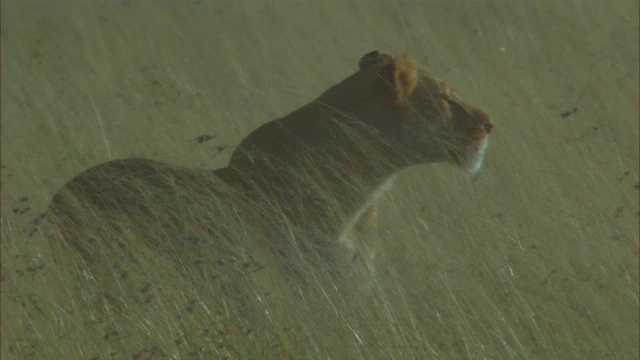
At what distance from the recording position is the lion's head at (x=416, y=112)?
4.98 metres

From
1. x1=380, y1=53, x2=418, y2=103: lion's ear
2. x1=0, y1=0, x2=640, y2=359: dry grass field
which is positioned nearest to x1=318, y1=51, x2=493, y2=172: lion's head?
x1=380, y1=53, x2=418, y2=103: lion's ear

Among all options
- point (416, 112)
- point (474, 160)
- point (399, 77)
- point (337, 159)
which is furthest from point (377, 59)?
point (474, 160)

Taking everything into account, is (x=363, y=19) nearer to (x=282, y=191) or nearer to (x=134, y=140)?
(x=134, y=140)

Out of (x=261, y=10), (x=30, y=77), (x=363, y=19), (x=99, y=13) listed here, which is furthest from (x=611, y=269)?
(x=99, y=13)

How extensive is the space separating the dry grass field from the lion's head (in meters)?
0.24

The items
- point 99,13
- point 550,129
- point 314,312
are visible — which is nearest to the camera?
point 314,312

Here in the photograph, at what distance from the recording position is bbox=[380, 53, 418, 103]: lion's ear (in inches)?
193

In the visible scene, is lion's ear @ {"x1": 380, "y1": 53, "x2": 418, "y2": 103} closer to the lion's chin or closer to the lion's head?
the lion's head

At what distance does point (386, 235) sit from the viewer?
4.92 metres

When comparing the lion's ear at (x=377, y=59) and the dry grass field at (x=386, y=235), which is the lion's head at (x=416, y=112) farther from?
the dry grass field at (x=386, y=235)

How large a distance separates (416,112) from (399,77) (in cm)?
17

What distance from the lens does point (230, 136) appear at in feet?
22.2

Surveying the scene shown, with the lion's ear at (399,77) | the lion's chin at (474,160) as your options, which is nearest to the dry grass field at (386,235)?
the lion's chin at (474,160)

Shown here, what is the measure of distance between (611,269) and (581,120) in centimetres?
243
